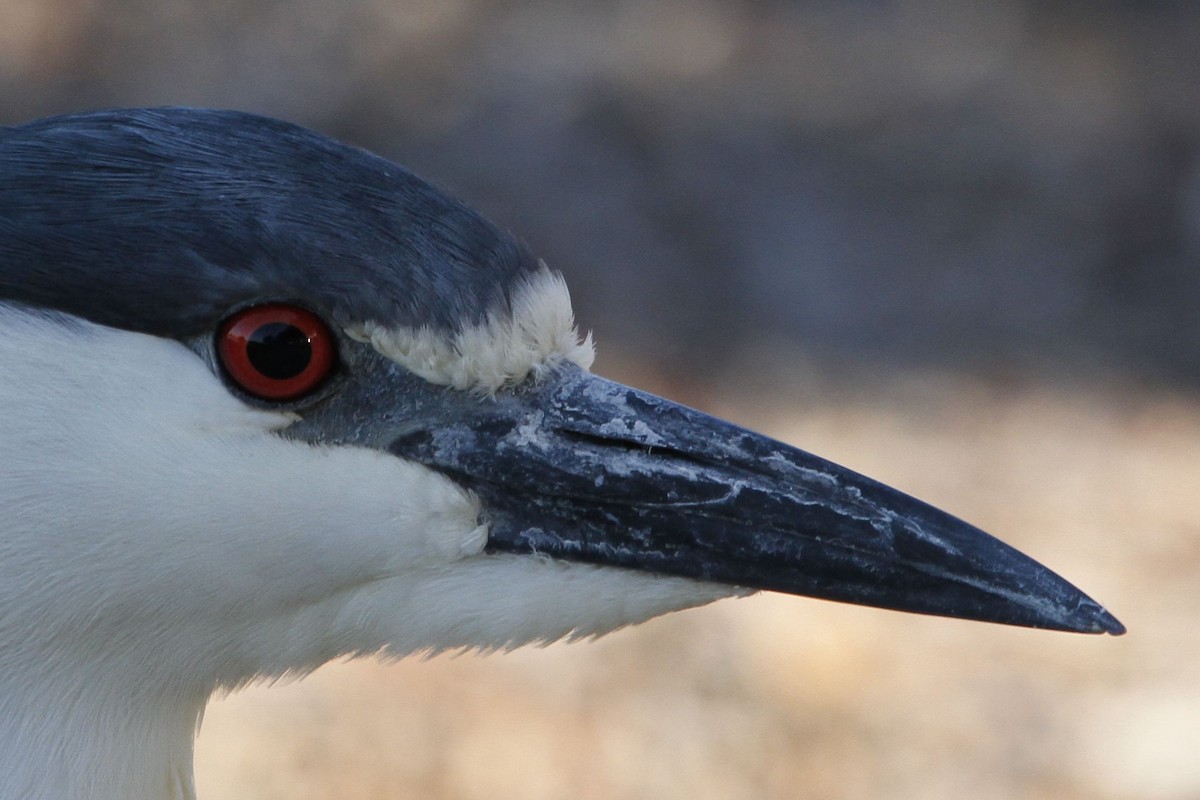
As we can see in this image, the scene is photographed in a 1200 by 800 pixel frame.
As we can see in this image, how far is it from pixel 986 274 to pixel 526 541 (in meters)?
4.19

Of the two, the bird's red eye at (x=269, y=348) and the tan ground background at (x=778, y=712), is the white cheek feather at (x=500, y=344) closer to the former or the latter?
the bird's red eye at (x=269, y=348)

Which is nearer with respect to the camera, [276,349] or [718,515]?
[276,349]

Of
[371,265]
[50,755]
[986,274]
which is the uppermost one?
[986,274]

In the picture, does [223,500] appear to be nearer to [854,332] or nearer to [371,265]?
[371,265]

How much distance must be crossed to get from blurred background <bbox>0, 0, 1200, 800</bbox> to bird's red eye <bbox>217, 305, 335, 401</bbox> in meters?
2.26

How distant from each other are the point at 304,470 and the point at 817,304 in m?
3.88

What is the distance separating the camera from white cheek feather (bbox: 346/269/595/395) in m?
1.74

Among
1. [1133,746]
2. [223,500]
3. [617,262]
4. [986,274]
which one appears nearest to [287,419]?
[223,500]

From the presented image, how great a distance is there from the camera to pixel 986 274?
18.2 feet

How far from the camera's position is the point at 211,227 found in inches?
64.5

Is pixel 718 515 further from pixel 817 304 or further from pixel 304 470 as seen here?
pixel 817 304

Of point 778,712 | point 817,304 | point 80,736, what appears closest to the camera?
point 80,736

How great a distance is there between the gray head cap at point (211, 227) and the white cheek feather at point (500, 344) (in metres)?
0.02

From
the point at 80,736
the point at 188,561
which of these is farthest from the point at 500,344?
the point at 80,736
